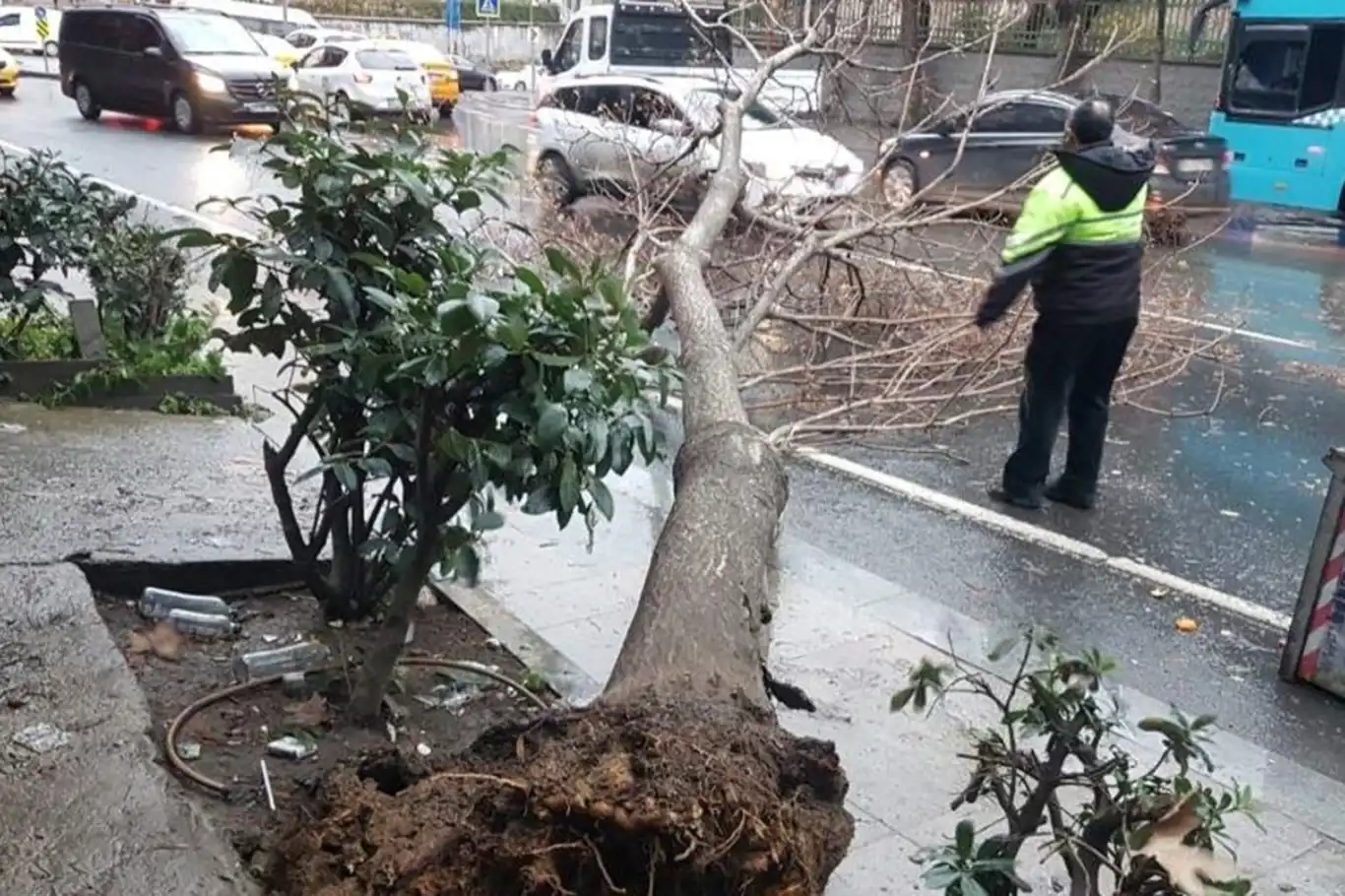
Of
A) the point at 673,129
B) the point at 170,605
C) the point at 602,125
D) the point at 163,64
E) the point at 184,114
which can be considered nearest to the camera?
the point at 170,605

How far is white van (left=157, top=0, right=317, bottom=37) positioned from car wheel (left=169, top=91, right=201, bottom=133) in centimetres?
1121

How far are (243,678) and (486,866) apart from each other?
1746mm

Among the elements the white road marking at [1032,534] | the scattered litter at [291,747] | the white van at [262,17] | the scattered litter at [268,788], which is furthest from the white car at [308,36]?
the scattered litter at [268,788]

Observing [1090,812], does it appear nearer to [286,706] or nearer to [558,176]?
[286,706]

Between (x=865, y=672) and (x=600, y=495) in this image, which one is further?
(x=865, y=672)

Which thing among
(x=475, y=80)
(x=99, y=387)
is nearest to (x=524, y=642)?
(x=99, y=387)

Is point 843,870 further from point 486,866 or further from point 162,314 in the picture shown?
point 162,314

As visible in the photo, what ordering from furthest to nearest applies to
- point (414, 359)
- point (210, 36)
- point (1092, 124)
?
1. point (210, 36)
2. point (1092, 124)
3. point (414, 359)

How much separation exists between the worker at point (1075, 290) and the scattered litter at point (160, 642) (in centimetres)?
373

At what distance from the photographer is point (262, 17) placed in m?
37.8

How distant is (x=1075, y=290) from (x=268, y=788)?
446cm

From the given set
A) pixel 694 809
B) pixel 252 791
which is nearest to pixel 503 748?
pixel 694 809

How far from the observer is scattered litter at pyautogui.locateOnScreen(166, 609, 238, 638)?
13.5 feet

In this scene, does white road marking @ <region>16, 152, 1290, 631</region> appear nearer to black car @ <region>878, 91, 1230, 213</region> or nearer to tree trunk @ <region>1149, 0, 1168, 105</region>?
black car @ <region>878, 91, 1230, 213</region>
